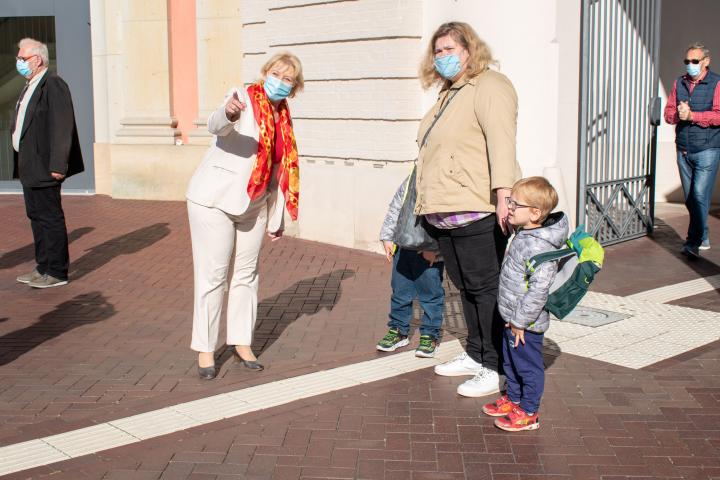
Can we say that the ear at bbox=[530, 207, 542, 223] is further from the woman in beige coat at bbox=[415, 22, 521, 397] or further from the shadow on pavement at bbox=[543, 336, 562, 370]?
the shadow on pavement at bbox=[543, 336, 562, 370]

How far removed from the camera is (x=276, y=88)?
17.9 feet

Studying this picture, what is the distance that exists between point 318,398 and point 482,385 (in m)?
0.88

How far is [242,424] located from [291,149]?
63.4 inches

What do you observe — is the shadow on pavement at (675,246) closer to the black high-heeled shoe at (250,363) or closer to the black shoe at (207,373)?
the black high-heeled shoe at (250,363)

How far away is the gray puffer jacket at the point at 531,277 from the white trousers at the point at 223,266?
159cm

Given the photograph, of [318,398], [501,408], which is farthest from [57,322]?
[501,408]

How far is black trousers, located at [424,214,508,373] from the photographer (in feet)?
17.4

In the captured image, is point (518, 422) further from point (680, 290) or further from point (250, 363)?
point (680, 290)

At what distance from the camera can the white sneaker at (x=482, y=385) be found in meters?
5.42

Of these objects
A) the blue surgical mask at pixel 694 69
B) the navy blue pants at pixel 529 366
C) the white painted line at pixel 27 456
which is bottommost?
the white painted line at pixel 27 456

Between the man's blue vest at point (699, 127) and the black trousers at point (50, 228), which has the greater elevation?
the man's blue vest at point (699, 127)

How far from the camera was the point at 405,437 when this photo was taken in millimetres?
4836

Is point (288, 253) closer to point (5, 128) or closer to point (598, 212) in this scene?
point (598, 212)

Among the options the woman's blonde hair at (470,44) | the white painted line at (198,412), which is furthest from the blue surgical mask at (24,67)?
the woman's blonde hair at (470,44)
